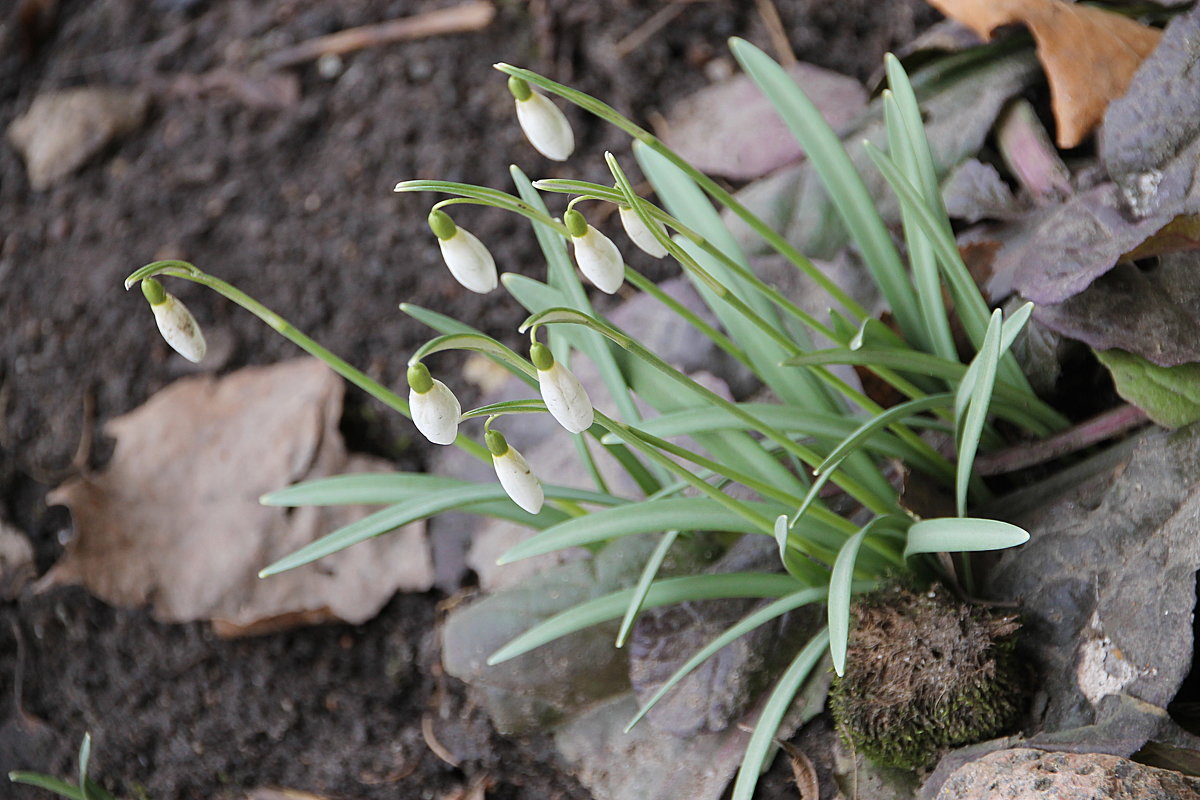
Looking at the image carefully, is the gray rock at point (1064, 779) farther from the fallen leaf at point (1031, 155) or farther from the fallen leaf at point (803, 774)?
the fallen leaf at point (1031, 155)

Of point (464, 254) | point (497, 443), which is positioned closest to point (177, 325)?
point (464, 254)

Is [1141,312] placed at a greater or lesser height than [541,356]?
lesser

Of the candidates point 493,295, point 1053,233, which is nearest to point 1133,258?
point 1053,233

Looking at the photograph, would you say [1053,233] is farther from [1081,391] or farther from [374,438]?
[374,438]

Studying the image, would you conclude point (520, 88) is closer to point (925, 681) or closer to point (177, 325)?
point (177, 325)

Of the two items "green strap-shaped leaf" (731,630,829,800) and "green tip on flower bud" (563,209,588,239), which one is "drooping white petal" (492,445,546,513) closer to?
"green tip on flower bud" (563,209,588,239)
